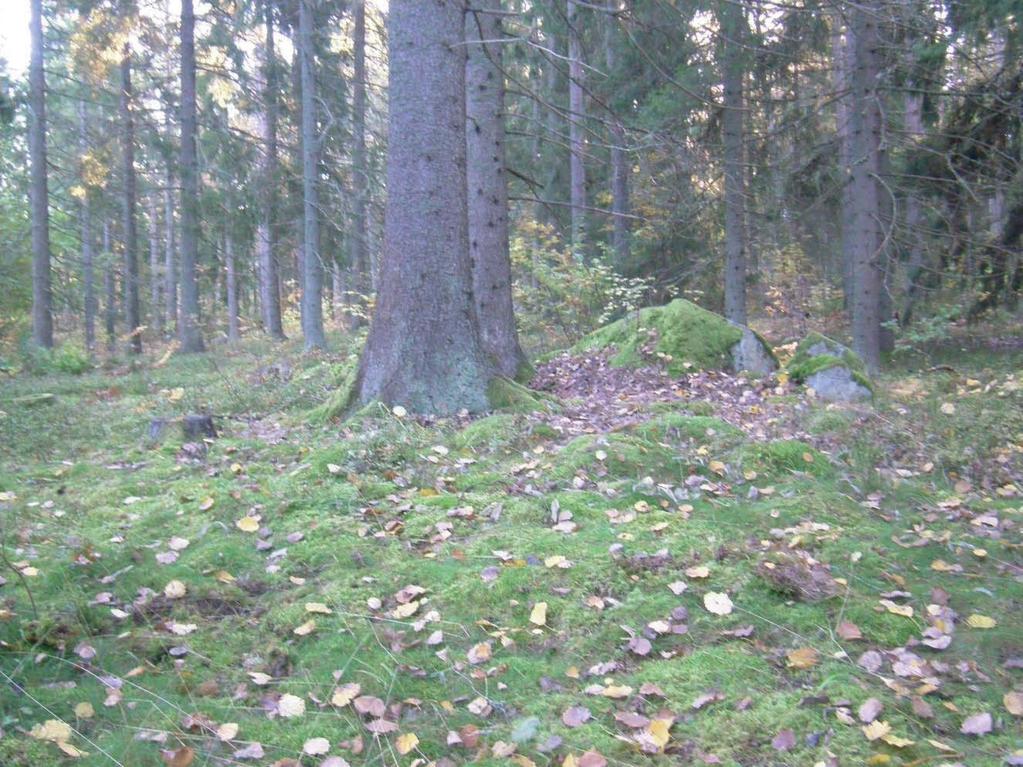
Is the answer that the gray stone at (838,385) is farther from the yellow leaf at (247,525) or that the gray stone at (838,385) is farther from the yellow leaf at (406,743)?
the yellow leaf at (406,743)

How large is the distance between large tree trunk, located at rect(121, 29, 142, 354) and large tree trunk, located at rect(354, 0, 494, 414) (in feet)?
51.1

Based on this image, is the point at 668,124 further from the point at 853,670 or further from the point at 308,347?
the point at 853,670

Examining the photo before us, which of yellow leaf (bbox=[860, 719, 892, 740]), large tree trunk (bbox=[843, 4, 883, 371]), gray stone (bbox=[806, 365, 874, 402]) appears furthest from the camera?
large tree trunk (bbox=[843, 4, 883, 371])

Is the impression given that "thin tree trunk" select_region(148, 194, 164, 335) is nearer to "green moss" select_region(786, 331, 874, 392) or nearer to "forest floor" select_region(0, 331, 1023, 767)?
"green moss" select_region(786, 331, 874, 392)

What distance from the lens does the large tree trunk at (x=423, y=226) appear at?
7230 millimetres

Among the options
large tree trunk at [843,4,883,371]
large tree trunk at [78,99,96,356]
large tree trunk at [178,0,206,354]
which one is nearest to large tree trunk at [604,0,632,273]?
large tree trunk at [843,4,883,371]

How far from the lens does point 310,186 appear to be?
1748 centimetres

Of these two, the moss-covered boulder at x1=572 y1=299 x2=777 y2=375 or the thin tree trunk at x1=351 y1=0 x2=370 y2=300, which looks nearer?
the moss-covered boulder at x1=572 y1=299 x2=777 y2=375

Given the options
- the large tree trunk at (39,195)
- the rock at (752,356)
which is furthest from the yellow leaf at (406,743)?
the large tree trunk at (39,195)

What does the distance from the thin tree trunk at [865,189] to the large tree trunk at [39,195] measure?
55.8 feet

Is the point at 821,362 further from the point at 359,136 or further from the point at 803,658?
the point at 359,136

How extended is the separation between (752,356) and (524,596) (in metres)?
7.04

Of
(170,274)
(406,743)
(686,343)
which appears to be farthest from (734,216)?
(170,274)

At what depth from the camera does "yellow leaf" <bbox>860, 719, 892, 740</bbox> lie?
295 cm
